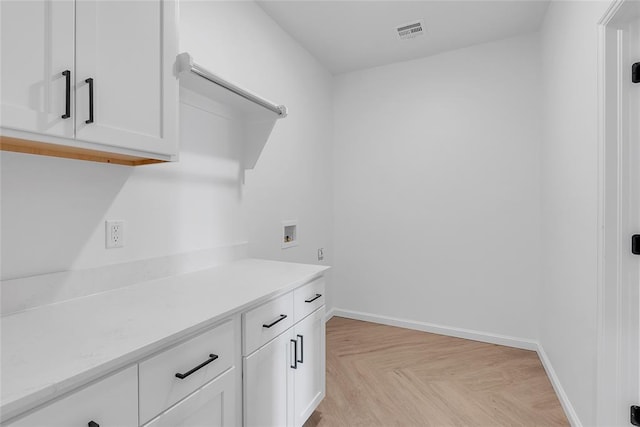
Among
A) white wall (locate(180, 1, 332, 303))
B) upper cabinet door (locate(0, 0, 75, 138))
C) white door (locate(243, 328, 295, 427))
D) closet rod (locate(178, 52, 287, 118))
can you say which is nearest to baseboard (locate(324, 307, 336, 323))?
white wall (locate(180, 1, 332, 303))

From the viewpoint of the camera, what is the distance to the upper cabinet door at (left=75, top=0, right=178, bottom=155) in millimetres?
1001

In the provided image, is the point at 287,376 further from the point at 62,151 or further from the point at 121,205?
the point at 62,151

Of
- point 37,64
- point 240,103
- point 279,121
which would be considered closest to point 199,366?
point 37,64

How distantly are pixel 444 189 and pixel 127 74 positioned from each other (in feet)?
8.95

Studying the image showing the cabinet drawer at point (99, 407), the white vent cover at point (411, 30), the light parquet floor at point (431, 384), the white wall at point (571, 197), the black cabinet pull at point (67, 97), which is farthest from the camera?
the white vent cover at point (411, 30)

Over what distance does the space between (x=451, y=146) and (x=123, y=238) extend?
276 centimetres

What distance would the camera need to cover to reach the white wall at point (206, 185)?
3.81ft

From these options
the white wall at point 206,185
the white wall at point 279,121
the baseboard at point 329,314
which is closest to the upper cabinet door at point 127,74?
the white wall at point 206,185

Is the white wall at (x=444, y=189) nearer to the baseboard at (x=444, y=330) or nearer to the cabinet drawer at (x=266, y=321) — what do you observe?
the baseboard at (x=444, y=330)

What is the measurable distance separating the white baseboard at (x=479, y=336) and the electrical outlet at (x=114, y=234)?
2.47 meters

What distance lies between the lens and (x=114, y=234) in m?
1.40

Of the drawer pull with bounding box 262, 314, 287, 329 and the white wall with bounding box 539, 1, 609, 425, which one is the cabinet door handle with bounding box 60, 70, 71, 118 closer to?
the drawer pull with bounding box 262, 314, 287, 329

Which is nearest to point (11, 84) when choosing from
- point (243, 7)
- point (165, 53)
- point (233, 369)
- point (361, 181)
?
point (165, 53)

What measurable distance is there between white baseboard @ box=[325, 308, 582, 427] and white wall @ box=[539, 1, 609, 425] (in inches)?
2.7
